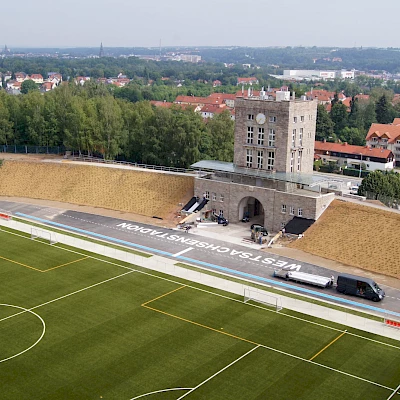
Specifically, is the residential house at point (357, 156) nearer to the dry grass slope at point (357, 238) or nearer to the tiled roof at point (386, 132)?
the tiled roof at point (386, 132)

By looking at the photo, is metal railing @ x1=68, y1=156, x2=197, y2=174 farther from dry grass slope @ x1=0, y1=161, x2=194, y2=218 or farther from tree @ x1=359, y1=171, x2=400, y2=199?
tree @ x1=359, y1=171, x2=400, y2=199

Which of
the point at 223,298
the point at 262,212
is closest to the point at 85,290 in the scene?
the point at 223,298

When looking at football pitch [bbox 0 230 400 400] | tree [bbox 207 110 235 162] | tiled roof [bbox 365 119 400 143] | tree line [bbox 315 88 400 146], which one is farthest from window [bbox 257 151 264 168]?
tree line [bbox 315 88 400 146]

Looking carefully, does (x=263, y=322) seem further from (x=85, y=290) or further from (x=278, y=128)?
(x=278, y=128)

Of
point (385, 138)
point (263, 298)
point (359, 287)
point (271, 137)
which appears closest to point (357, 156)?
point (385, 138)

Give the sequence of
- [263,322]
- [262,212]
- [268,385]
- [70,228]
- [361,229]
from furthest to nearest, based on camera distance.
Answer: [262,212], [70,228], [361,229], [263,322], [268,385]
